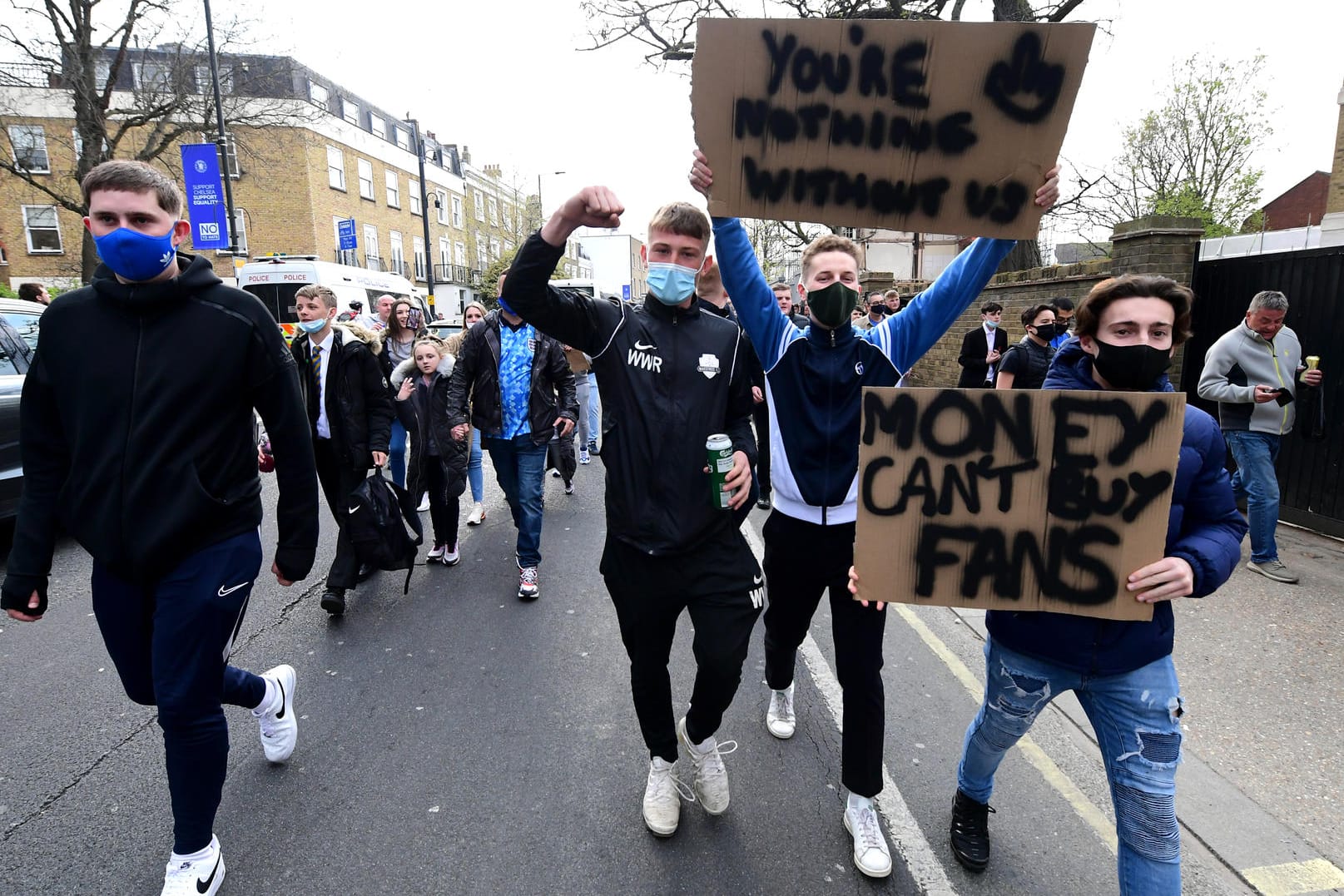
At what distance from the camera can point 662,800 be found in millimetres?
2645

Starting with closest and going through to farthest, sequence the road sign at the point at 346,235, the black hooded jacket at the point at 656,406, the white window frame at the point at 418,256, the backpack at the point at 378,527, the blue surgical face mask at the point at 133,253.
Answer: the blue surgical face mask at the point at 133,253 < the black hooded jacket at the point at 656,406 < the backpack at the point at 378,527 < the road sign at the point at 346,235 < the white window frame at the point at 418,256

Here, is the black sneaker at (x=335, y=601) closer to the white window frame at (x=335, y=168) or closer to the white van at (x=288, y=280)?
the white van at (x=288, y=280)

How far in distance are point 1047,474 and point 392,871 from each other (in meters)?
2.37

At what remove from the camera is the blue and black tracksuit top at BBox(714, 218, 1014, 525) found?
2.43 meters

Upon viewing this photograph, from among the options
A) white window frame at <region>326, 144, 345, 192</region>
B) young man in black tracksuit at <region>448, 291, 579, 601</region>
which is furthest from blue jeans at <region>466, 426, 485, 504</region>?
white window frame at <region>326, 144, 345, 192</region>

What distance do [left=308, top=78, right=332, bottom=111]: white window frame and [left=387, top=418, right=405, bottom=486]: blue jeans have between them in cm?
3335

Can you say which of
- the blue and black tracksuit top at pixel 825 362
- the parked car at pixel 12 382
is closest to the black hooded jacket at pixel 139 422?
the blue and black tracksuit top at pixel 825 362

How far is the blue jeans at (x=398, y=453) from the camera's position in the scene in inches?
248

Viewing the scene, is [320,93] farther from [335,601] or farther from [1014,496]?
[1014,496]

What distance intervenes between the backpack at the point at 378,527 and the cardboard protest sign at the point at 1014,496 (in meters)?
3.35

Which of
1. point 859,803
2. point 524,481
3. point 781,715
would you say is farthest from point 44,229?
point 859,803

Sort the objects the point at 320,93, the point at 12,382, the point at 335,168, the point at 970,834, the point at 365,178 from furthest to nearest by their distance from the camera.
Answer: the point at 365,178 → the point at 320,93 → the point at 335,168 → the point at 12,382 → the point at 970,834

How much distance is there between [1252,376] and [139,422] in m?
6.34

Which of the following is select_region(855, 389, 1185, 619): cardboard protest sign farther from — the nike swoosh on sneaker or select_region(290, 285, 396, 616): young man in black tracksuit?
select_region(290, 285, 396, 616): young man in black tracksuit
